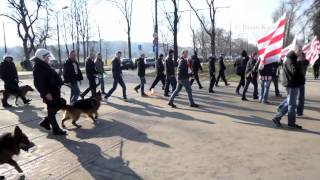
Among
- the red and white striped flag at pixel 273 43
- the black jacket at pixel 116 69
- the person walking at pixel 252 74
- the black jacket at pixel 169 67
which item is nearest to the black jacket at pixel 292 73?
the red and white striped flag at pixel 273 43

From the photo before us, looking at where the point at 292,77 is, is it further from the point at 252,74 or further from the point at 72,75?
the point at 72,75

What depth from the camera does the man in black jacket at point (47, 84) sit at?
9070 mm

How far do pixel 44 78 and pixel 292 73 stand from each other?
17.5ft

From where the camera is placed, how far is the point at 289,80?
9305 mm

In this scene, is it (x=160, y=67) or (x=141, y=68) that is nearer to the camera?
(x=141, y=68)

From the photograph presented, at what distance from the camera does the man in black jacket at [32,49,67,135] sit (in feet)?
29.8

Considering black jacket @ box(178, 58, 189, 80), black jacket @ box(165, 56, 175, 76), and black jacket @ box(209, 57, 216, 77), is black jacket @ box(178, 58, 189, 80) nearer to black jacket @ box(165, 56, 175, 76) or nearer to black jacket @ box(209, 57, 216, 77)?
black jacket @ box(165, 56, 175, 76)

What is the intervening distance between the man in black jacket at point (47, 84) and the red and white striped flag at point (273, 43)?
5.20 m

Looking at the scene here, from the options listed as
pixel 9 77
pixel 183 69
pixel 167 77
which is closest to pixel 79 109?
pixel 183 69

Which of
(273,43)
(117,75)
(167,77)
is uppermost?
(273,43)

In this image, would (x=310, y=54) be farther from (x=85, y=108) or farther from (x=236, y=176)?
(x=236, y=176)

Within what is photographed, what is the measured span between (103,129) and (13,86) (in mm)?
6010

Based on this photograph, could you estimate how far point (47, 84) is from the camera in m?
9.20

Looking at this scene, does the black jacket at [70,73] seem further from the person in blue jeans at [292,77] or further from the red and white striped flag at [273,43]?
the person in blue jeans at [292,77]
